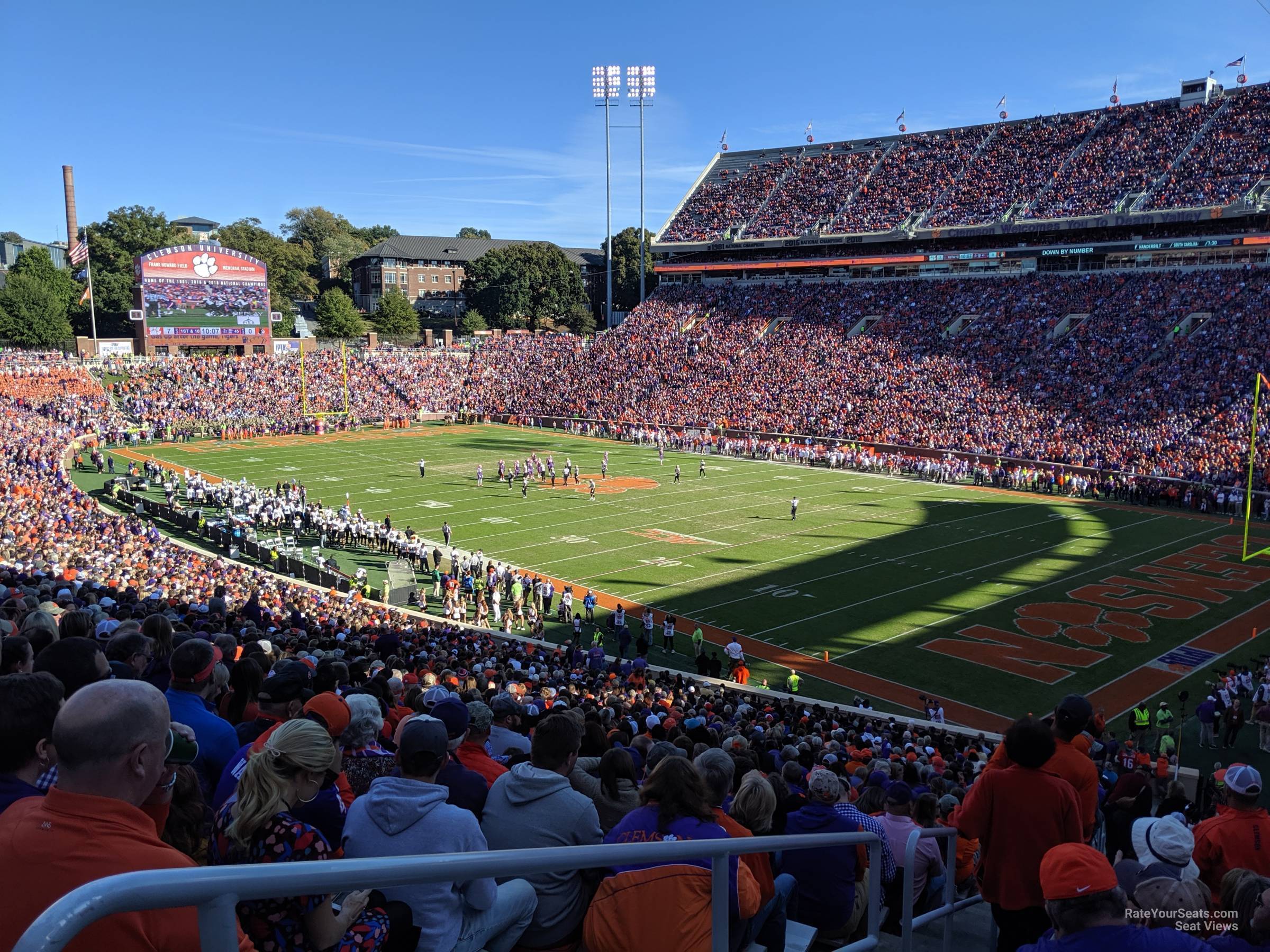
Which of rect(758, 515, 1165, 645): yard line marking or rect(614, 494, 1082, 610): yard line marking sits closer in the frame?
rect(758, 515, 1165, 645): yard line marking

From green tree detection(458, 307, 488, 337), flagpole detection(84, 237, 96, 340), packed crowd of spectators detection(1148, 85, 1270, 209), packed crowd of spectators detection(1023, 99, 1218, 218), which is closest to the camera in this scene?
packed crowd of spectators detection(1148, 85, 1270, 209)

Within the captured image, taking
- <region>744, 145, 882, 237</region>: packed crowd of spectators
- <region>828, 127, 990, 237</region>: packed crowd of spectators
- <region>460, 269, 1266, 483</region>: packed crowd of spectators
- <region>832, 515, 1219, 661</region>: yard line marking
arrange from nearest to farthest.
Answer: <region>832, 515, 1219, 661</region>: yard line marking → <region>460, 269, 1266, 483</region>: packed crowd of spectators → <region>828, 127, 990, 237</region>: packed crowd of spectators → <region>744, 145, 882, 237</region>: packed crowd of spectators

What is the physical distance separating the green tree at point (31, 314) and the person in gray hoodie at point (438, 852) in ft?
259

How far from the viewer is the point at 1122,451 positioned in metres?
40.8

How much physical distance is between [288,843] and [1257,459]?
42196 millimetres

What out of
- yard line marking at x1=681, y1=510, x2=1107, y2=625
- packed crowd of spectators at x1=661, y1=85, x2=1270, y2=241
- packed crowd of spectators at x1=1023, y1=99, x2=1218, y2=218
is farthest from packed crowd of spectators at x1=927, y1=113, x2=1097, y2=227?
yard line marking at x1=681, y1=510, x2=1107, y2=625

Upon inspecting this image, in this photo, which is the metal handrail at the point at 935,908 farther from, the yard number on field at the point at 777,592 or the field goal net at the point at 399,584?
the field goal net at the point at 399,584

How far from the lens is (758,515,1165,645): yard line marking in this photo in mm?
23016

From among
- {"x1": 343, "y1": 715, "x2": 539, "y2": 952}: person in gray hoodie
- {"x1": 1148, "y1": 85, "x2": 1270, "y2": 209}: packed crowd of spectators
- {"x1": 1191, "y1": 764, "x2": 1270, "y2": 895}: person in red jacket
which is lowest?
{"x1": 1191, "y1": 764, "x2": 1270, "y2": 895}: person in red jacket

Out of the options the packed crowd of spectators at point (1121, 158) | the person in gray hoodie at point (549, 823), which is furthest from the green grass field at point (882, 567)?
the packed crowd of spectators at point (1121, 158)

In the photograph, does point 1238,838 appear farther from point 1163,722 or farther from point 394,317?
point 394,317

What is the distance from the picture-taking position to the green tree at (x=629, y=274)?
100562mm

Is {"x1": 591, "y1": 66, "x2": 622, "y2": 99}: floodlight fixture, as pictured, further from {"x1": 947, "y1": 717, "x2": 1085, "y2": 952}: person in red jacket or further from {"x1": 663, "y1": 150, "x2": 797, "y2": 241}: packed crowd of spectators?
{"x1": 947, "y1": 717, "x2": 1085, "y2": 952}: person in red jacket

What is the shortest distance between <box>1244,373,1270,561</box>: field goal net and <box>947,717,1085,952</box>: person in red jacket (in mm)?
29164
